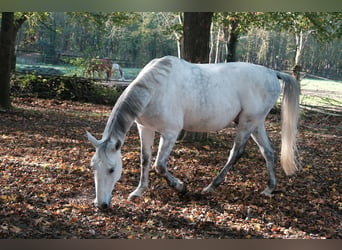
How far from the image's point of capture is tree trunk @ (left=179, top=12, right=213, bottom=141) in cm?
376

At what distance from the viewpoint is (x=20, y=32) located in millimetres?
3656

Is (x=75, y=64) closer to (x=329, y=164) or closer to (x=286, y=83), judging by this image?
(x=286, y=83)

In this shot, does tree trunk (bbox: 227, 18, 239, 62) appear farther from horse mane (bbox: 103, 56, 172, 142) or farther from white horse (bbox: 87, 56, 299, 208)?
horse mane (bbox: 103, 56, 172, 142)

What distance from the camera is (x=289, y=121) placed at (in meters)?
3.34

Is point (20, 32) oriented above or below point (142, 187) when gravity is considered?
above

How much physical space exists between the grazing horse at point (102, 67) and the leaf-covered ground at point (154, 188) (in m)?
0.31

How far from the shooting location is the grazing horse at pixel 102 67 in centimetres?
344

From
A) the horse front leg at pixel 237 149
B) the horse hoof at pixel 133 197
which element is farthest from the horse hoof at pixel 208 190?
the horse hoof at pixel 133 197

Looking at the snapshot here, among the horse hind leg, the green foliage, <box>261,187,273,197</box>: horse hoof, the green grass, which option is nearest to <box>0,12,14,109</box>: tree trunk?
the green foliage

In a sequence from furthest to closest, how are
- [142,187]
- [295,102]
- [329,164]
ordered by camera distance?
1. [329,164]
2. [295,102]
3. [142,187]

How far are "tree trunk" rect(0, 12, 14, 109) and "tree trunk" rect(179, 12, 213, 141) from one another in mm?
1591

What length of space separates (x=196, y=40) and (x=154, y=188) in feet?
5.08
